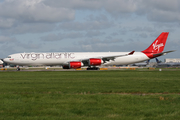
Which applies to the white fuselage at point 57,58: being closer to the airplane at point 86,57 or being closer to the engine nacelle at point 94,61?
the airplane at point 86,57

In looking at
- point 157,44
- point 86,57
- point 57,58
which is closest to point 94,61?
point 86,57

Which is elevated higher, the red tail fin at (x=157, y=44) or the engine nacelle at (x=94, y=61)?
the red tail fin at (x=157, y=44)

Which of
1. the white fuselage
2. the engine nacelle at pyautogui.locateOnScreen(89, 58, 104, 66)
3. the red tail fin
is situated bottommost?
the engine nacelle at pyautogui.locateOnScreen(89, 58, 104, 66)

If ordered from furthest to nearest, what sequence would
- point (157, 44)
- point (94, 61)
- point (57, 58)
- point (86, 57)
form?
point (157, 44)
point (86, 57)
point (57, 58)
point (94, 61)

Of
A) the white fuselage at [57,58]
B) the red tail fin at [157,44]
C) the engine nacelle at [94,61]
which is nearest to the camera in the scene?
the engine nacelle at [94,61]

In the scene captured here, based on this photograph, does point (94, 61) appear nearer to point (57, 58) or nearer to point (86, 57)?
point (86, 57)

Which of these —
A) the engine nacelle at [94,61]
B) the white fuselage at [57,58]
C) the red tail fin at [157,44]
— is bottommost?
the engine nacelle at [94,61]

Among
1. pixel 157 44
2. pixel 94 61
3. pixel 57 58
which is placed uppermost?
pixel 157 44

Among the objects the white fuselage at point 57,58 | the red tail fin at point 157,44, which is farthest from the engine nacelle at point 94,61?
the red tail fin at point 157,44

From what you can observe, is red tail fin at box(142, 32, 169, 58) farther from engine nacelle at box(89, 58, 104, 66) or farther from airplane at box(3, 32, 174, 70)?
engine nacelle at box(89, 58, 104, 66)

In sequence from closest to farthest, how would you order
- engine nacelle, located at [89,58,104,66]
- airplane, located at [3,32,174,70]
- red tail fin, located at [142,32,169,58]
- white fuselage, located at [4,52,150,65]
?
engine nacelle, located at [89,58,104,66], airplane, located at [3,32,174,70], white fuselage, located at [4,52,150,65], red tail fin, located at [142,32,169,58]

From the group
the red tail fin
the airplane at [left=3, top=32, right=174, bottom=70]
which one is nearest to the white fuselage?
the airplane at [left=3, top=32, right=174, bottom=70]

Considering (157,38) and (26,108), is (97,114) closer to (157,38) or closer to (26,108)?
(26,108)

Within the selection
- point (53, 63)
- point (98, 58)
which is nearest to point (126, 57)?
point (98, 58)
